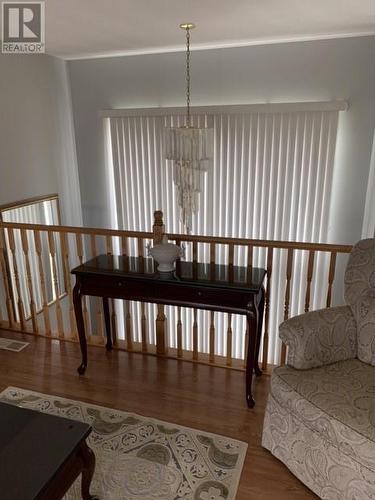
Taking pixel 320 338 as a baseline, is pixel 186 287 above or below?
above

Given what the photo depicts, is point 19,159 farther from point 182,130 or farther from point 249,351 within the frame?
point 249,351

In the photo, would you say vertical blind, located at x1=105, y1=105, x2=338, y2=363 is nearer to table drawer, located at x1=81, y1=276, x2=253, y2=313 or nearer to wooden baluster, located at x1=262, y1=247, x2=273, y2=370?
wooden baluster, located at x1=262, y1=247, x2=273, y2=370

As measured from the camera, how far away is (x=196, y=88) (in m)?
4.00

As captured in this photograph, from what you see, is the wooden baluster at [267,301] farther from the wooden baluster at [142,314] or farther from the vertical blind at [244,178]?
the vertical blind at [244,178]

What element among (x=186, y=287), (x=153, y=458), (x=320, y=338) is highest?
(x=186, y=287)

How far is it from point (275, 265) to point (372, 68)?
Answer: 212cm

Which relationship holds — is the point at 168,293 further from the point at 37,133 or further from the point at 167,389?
the point at 37,133

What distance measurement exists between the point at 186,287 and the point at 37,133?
2.84m

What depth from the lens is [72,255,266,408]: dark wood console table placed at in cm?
204

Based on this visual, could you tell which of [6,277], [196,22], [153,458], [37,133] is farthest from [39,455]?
[37,133]

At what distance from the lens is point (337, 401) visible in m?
1.52

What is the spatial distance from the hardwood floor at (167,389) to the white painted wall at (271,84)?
2.31 m

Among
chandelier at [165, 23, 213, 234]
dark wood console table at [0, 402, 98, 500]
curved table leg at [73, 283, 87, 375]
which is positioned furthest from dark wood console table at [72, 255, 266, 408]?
chandelier at [165, 23, 213, 234]

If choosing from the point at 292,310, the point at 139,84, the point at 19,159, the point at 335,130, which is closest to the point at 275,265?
the point at 292,310
